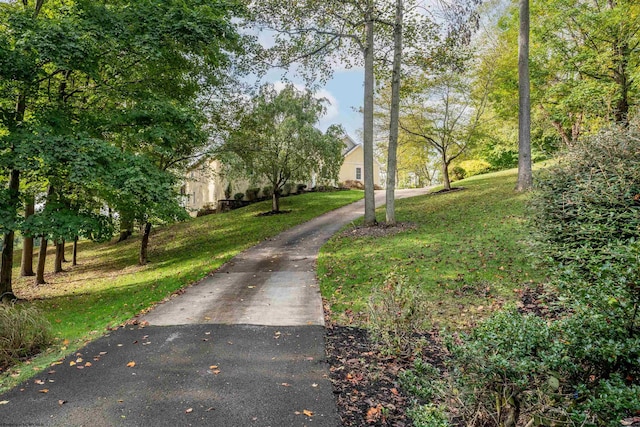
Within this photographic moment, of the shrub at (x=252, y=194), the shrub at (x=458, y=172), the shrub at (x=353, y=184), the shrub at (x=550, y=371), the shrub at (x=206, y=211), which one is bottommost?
the shrub at (x=550, y=371)

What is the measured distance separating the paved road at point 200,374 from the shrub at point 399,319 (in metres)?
1.01

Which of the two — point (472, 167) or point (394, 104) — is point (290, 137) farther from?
point (472, 167)

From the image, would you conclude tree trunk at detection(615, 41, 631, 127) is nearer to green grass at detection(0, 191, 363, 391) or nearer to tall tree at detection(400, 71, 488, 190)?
tall tree at detection(400, 71, 488, 190)

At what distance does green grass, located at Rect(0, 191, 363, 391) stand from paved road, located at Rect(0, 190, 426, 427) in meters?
0.76

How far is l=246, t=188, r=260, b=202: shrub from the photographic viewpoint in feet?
94.5

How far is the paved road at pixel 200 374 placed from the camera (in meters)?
3.89

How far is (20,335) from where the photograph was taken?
19.1 ft

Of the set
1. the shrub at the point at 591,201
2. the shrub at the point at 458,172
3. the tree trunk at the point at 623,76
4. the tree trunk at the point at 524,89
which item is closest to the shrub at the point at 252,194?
the tree trunk at the point at 524,89

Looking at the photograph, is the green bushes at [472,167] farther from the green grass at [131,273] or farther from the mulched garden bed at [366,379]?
the mulched garden bed at [366,379]

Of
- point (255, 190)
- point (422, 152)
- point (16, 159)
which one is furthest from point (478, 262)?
point (255, 190)

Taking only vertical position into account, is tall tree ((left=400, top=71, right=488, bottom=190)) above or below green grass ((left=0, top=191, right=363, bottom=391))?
above

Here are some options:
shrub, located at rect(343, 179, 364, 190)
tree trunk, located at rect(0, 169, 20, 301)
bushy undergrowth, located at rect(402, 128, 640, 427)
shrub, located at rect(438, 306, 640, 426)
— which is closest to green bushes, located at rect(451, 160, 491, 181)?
shrub, located at rect(343, 179, 364, 190)

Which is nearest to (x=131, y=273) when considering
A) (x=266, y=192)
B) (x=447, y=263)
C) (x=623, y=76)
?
(x=447, y=263)

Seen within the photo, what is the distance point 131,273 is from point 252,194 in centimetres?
1585
